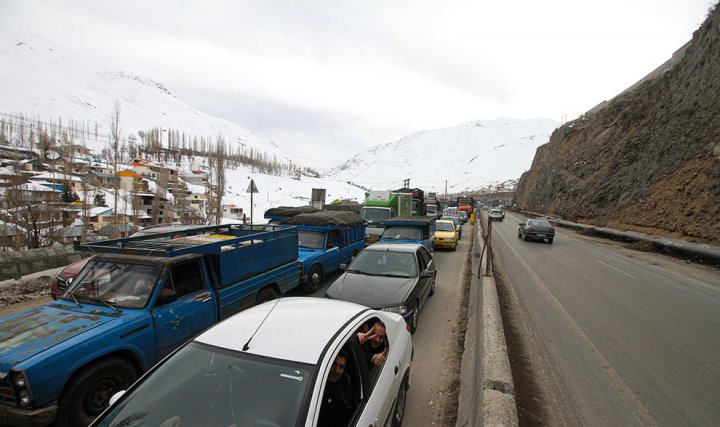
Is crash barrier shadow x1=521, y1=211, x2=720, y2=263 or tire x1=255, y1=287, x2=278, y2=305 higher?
crash barrier shadow x1=521, y1=211, x2=720, y2=263

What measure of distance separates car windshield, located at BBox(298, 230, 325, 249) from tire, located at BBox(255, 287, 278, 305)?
9.64 feet

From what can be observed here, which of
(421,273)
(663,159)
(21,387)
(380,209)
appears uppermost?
(663,159)

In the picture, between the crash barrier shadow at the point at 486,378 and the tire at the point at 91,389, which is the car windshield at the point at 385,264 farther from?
the tire at the point at 91,389

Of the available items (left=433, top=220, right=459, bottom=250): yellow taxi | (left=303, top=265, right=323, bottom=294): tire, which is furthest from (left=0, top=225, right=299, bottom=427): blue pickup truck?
(left=433, top=220, right=459, bottom=250): yellow taxi

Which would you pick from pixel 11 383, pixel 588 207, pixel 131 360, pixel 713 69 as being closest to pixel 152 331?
pixel 131 360

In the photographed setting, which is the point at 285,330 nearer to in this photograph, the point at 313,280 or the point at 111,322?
the point at 111,322

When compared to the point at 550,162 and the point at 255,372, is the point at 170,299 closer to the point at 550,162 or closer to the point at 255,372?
the point at 255,372

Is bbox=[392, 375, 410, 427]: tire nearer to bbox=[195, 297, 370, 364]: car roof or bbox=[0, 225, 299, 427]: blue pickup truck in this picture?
bbox=[195, 297, 370, 364]: car roof

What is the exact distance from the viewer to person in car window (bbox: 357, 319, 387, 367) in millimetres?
3109

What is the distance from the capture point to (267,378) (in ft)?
7.55

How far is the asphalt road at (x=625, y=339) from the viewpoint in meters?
4.13

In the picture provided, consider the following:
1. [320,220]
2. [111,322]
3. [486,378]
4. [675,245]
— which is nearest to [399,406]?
[486,378]

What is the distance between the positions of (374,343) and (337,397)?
0.82m

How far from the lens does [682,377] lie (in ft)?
15.7
